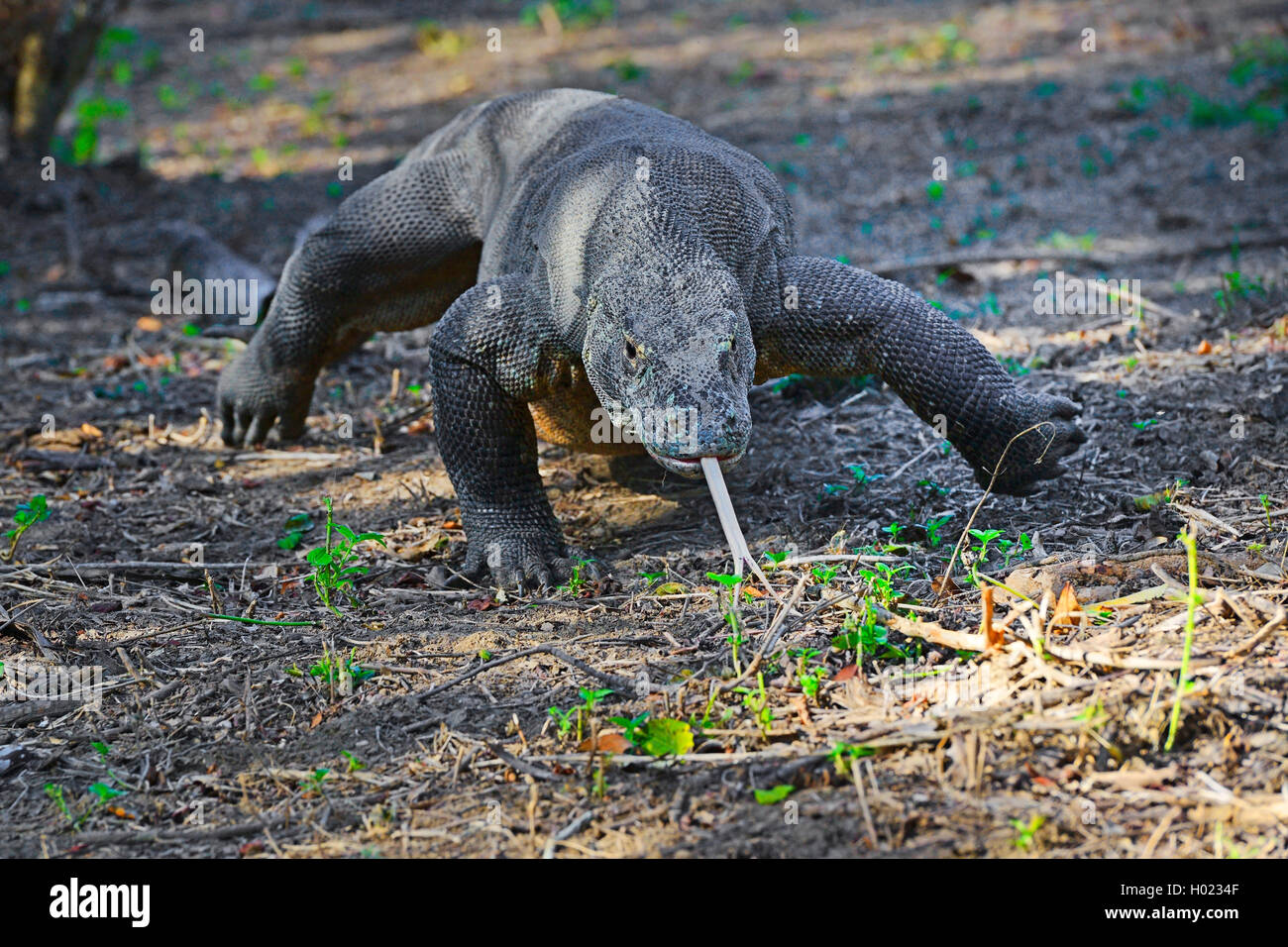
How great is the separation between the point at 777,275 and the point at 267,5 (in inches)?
512

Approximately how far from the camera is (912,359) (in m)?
4.14

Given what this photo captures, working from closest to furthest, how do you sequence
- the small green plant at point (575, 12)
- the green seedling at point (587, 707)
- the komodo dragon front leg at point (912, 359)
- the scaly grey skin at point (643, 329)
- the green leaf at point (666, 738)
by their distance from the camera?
the green leaf at point (666, 738), the green seedling at point (587, 707), the scaly grey skin at point (643, 329), the komodo dragon front leg at point (912, 359), the small green plant at point (575, 12)

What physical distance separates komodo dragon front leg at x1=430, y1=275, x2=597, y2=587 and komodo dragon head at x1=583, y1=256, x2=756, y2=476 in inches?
16.3

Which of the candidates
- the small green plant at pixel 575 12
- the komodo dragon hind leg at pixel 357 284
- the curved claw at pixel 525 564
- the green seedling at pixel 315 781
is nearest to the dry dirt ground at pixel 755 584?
the green seedling at pixel 315 781

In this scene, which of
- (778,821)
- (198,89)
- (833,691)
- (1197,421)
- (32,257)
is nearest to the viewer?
(778,821)

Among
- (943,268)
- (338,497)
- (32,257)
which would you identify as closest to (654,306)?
(338,497)

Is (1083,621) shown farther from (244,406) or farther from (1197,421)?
(244,406)

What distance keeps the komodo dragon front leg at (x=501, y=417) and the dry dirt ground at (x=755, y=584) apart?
213mm

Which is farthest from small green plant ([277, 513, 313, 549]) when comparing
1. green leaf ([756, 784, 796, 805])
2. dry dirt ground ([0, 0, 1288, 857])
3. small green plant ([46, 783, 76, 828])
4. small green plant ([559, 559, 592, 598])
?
green leaf ([756, 784, 796, 805])

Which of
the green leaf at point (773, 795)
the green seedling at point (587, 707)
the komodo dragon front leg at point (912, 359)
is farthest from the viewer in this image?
the komodo dragon front leg at point (912, 359)

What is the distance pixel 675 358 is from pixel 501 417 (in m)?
1.05

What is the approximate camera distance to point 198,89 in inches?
488

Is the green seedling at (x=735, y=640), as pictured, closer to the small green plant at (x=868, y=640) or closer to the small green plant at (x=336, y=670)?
the small green plant at (x=868, y=640)

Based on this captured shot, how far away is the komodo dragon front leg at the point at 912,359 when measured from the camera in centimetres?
411
